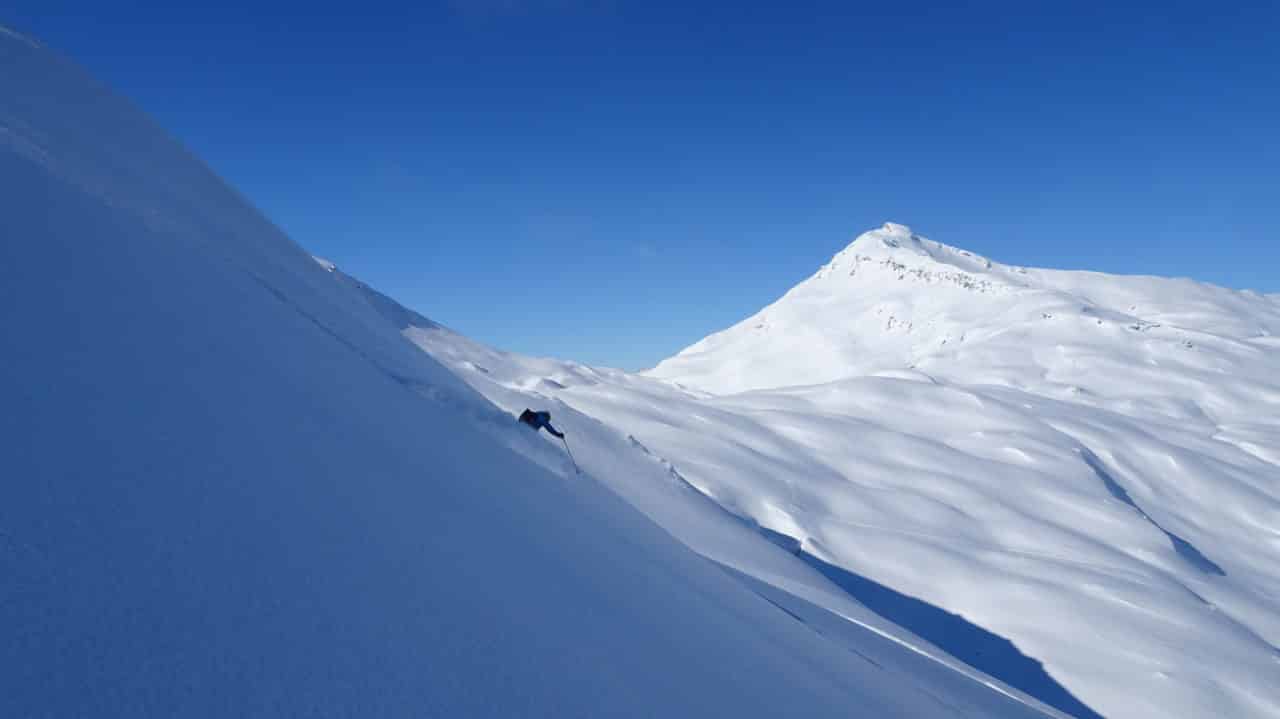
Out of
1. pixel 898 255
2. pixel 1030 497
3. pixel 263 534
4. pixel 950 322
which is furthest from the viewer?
pixel 898 255

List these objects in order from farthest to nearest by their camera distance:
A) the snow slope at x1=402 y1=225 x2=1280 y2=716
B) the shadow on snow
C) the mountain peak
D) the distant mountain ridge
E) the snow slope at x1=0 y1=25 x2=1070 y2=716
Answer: the mountain peak → the distant mountain ridge → the snow slope at x1=402 y1=225 x2=1280 y2=716 → the shadow on snow → the snow slope at x1=0 y1=25 x2=1070 y2=716

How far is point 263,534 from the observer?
2670 millimetres

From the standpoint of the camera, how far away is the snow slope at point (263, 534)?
198 centimetres

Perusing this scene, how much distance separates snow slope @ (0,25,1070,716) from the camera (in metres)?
1.98

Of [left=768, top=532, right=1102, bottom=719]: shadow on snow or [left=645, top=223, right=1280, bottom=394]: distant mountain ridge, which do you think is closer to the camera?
[left=768, top=532, right=1102, bottom=719]: shadow on snow

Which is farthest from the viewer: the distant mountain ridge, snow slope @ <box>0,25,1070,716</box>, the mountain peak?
the mountain peak

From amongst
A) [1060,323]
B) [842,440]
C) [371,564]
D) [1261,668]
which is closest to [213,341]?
[371,564]

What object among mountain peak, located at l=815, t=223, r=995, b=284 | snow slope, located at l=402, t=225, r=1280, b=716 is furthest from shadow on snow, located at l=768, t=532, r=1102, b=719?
mountain peak, located at l=815, t=223, r=995, b=284

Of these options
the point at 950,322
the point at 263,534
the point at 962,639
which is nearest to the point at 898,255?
the point at 950,322

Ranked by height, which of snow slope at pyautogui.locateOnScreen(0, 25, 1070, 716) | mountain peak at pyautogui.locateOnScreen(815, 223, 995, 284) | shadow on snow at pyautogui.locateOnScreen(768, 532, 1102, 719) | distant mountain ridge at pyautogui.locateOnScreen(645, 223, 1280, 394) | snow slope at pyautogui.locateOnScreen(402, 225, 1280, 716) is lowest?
snow slope at pyautogui.locateOnScreen(0, 25, 1070, 716)

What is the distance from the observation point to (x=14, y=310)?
2.90 meters

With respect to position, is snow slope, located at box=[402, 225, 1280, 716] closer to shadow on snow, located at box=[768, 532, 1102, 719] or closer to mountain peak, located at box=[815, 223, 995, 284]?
shadow on snow, located at box=[768, 532, 1102, 719]

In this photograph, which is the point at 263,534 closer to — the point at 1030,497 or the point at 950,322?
the point at 1030,497

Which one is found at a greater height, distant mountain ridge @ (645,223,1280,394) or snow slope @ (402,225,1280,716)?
distant mountain ridge @ (645,223,1280,394)
